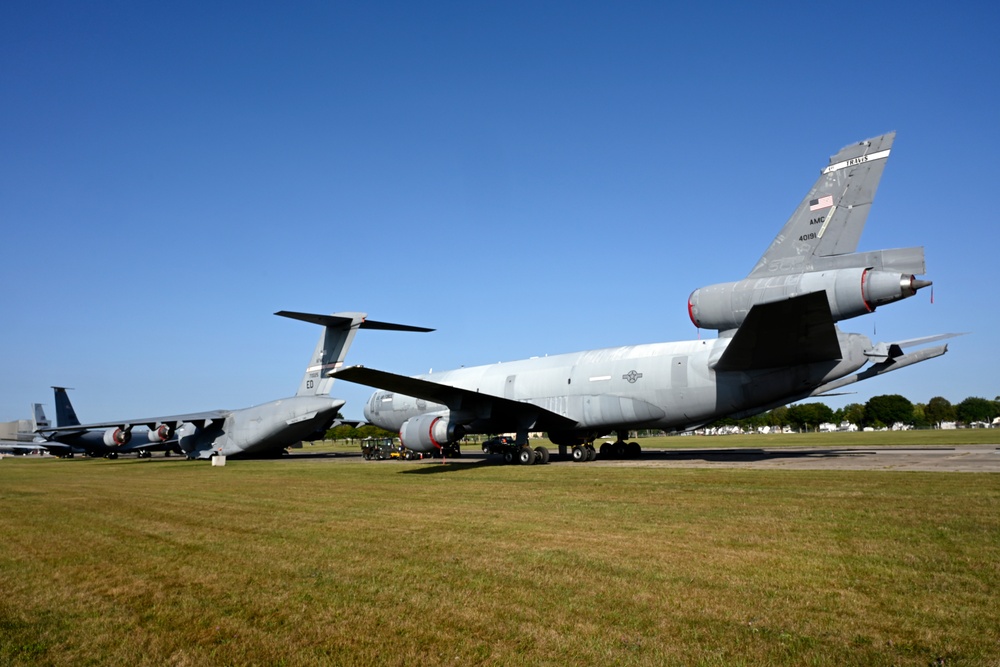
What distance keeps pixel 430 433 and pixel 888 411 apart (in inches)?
4468

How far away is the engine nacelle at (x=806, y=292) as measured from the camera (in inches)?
645

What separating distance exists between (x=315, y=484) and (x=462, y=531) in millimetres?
8978

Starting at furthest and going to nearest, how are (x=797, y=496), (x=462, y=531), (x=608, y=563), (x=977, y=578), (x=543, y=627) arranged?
(x=797, y=496)
(x=462, y=531)
(x=608, y=563)
(x=977, y=578)
(x=543, y=627)

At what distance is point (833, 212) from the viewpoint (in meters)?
18.5

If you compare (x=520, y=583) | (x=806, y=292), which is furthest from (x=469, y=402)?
(x=520, y=583)

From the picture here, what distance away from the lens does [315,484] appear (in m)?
16.0

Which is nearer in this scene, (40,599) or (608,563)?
(40,599)

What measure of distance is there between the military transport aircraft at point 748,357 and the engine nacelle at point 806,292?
0.03m

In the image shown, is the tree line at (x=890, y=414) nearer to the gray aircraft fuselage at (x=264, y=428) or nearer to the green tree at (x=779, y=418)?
the green tree at (x=779, y=418)

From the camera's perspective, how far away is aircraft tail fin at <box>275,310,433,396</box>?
31391 mm

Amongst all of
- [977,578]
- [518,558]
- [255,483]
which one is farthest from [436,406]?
[977,578]

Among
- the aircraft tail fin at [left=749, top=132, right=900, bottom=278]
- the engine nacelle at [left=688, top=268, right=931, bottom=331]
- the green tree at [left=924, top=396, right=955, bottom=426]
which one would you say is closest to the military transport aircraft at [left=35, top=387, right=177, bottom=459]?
the engine nacelle at [left=688, top=268, right=931, bottom=331]

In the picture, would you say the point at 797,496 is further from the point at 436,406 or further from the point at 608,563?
the point at 436,406

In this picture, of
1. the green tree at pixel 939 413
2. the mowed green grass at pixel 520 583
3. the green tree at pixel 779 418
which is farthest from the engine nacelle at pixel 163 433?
the green tree at pixel 939 413
